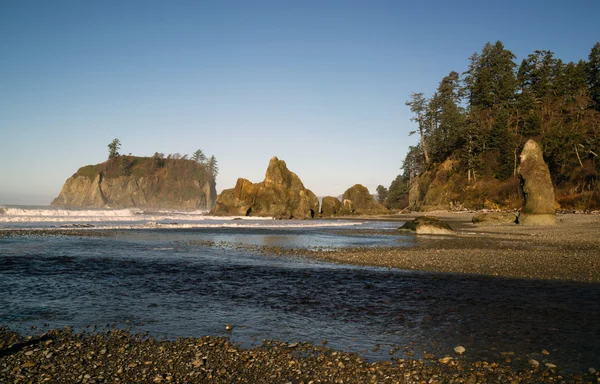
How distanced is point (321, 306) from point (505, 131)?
256 ft

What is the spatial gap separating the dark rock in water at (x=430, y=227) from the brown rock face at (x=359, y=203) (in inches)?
2083

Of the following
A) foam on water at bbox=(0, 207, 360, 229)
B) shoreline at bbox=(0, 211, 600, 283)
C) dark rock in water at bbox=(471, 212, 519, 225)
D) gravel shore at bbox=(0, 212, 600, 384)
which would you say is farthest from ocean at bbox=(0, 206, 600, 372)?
dark rock in water at bbox=(471, 212, 519, 225)

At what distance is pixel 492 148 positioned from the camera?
81250mm

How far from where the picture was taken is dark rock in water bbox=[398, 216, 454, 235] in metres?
35.9

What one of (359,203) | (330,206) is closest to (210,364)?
(330,206)

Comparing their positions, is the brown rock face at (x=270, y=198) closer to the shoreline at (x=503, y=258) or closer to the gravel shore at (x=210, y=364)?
the shoreline at (x=503, y=258)

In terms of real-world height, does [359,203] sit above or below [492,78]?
below

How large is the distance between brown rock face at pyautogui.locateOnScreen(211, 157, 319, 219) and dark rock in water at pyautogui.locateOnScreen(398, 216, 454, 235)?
47.5 m

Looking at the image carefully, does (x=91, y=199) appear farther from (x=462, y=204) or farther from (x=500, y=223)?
(x=500, y=223)

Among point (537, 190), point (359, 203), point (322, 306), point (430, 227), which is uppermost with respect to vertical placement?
point (537, 190)

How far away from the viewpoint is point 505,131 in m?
77.8

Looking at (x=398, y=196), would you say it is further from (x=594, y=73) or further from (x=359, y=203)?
(x=594, y=73)

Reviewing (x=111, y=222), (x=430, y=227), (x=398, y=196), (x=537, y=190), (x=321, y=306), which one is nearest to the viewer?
(x=321, y=306)

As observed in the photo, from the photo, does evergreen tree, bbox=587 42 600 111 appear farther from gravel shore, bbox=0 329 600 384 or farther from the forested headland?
gravel shore, bbox=0 329 600 384
